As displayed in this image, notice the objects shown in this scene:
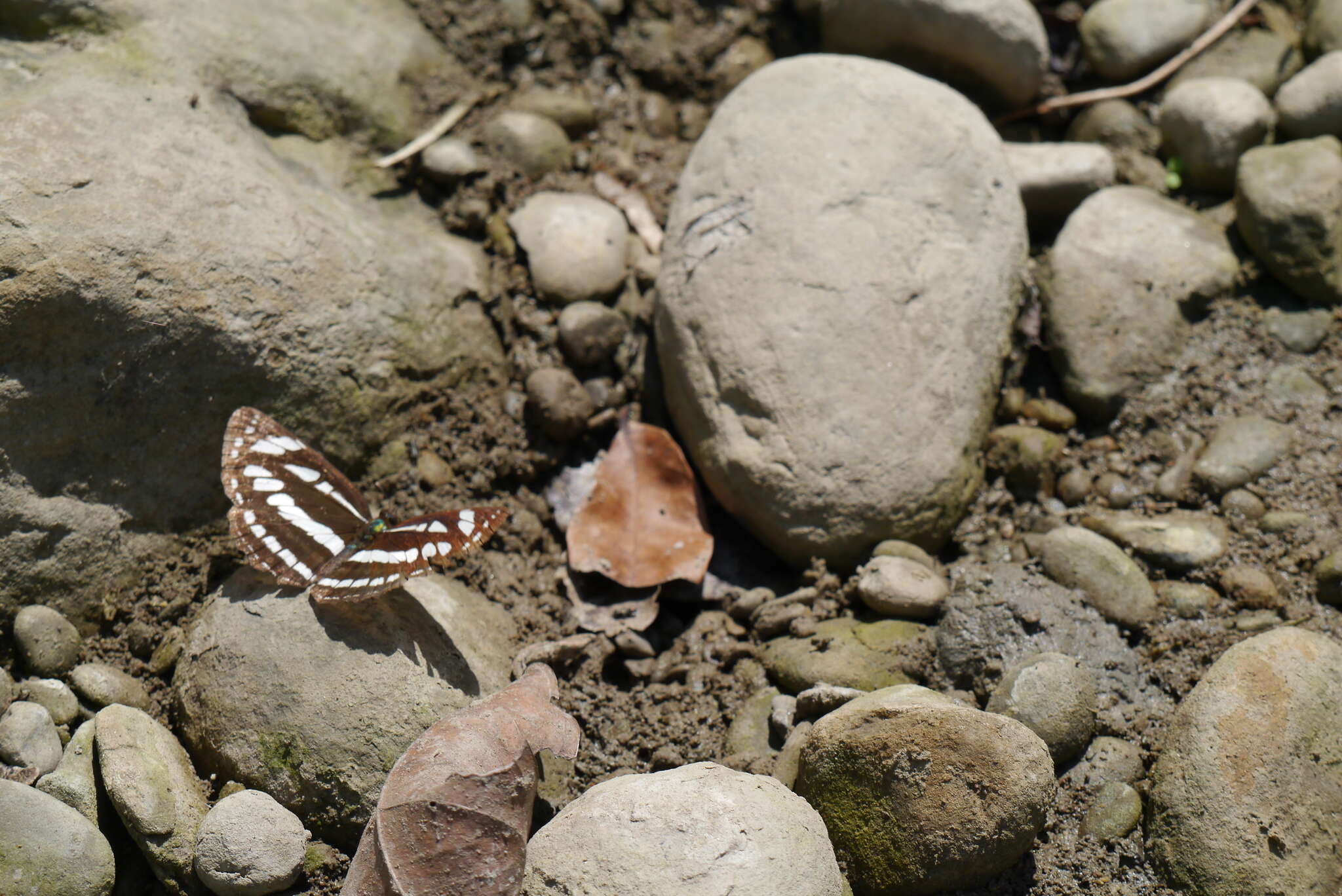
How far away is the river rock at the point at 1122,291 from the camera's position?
3447 mm

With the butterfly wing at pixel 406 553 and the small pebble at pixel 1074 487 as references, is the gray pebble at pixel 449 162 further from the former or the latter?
the small pebble at pixel 1074 487

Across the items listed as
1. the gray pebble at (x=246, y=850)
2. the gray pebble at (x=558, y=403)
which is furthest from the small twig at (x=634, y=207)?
the gray pebble at (x=246, y=850)

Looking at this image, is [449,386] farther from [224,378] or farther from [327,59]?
[327,59]

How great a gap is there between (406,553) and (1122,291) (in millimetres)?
2583

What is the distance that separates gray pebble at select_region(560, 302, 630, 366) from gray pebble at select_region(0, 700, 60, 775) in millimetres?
1896

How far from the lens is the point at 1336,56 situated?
3.73m

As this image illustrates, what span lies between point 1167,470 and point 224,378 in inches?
120

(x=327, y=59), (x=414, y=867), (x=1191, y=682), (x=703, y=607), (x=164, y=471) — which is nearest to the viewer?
(x=414, y=867)

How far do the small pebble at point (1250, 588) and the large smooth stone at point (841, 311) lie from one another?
0.79 m

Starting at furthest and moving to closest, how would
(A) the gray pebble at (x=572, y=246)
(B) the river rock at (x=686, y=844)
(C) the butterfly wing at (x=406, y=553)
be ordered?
(A) the gray pebble at (x=572, y=246) < (C) the butterfly wing at (x=406, y=553) < (B) the river rock at (x=686, y=844)

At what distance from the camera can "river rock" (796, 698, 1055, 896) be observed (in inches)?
91.0

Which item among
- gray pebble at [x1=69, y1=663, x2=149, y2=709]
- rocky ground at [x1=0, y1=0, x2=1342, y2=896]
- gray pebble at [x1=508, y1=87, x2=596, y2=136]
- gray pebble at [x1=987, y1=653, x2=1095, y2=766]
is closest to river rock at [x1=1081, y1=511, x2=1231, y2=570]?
rocky ground at [x1=0, y1=0, x2=1342, y2=896]

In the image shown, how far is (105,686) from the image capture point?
2762 mm

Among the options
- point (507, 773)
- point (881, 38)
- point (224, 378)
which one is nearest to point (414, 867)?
point (507, 773)
